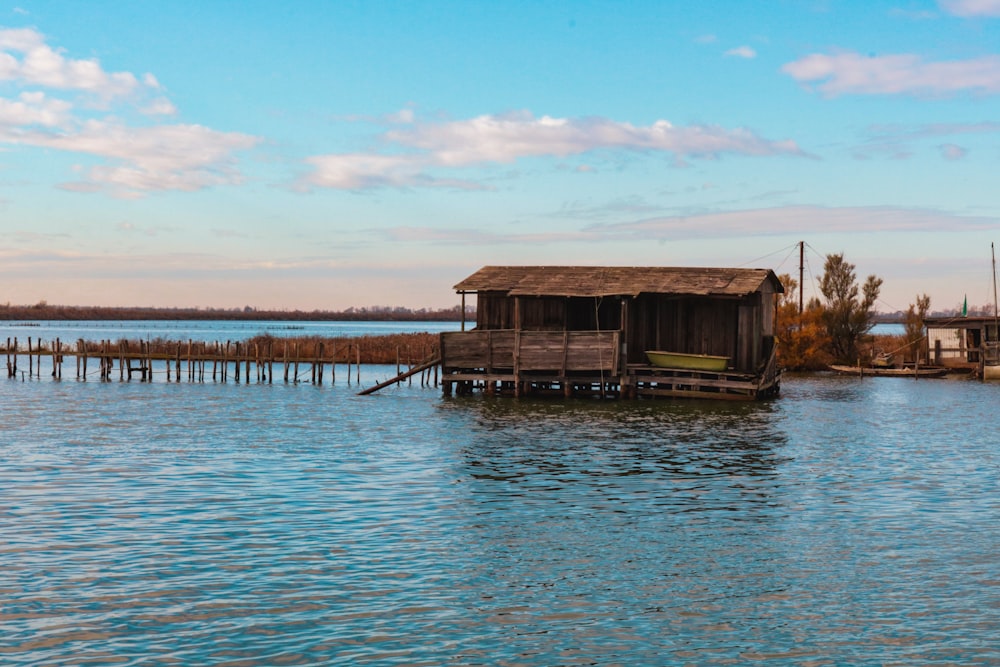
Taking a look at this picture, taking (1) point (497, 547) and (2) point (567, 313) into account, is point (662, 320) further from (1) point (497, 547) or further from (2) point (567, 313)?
(1) point (497, 547)

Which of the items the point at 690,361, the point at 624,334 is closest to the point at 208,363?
the point at 624,334

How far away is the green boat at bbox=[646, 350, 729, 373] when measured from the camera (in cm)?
4188

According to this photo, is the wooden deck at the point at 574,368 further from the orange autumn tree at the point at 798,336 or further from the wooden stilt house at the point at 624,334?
the orange autumn tree at the point at 798,336

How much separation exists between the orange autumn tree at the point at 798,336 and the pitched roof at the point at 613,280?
19.3 metres

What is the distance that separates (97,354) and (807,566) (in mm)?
48112

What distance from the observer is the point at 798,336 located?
65562mm

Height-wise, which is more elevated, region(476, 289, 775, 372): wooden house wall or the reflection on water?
region(476, 289, 775, 372): wooden house wall

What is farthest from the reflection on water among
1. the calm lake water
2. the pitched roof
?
the pitched roof

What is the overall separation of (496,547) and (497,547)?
0.01 metres

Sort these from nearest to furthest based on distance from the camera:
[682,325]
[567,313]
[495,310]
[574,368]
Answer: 1. [574,368]
2. [682,325]
3. [567,313]
4. [495,310]

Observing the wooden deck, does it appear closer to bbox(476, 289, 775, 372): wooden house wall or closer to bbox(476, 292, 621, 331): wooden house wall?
bbox(476, 289, 775, 372): wooden house wall

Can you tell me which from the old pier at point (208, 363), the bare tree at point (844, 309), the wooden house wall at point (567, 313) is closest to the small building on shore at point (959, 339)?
the bare tree at point (844, 309)

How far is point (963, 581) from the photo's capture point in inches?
515

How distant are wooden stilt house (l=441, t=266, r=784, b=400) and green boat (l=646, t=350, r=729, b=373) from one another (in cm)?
4
